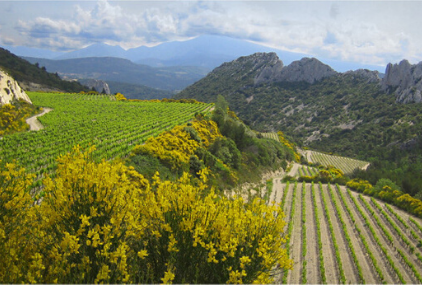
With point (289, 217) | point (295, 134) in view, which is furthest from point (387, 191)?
point (295, 134)

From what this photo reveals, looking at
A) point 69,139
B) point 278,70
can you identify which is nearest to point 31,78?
point 69,139

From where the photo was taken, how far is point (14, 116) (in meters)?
24.8

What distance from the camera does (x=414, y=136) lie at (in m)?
60.2

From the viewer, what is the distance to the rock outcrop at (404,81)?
256 ft

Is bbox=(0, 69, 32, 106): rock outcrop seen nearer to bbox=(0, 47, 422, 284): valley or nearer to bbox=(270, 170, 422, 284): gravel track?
bbox=(0, 47, 422, 284): valley

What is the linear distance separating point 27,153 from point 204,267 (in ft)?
50.9

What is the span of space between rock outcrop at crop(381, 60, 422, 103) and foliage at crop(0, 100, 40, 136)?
99987mm

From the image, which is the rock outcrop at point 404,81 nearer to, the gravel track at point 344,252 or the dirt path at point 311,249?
the gravel track at point 344,252

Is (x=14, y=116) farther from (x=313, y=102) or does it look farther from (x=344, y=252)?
(x=313, y=102)

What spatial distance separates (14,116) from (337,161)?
65.1 meters

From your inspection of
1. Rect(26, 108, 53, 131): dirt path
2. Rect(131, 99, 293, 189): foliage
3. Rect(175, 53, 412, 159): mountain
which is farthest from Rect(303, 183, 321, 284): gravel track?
Rect(175, 53, 412, 159): mountain

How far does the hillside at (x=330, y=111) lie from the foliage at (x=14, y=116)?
4446 centimetres

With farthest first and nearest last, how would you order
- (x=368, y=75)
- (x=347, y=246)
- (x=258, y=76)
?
(x=258, y=76) < (x=368, y=75) < (x=347, y=246)

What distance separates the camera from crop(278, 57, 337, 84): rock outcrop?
119125mm
